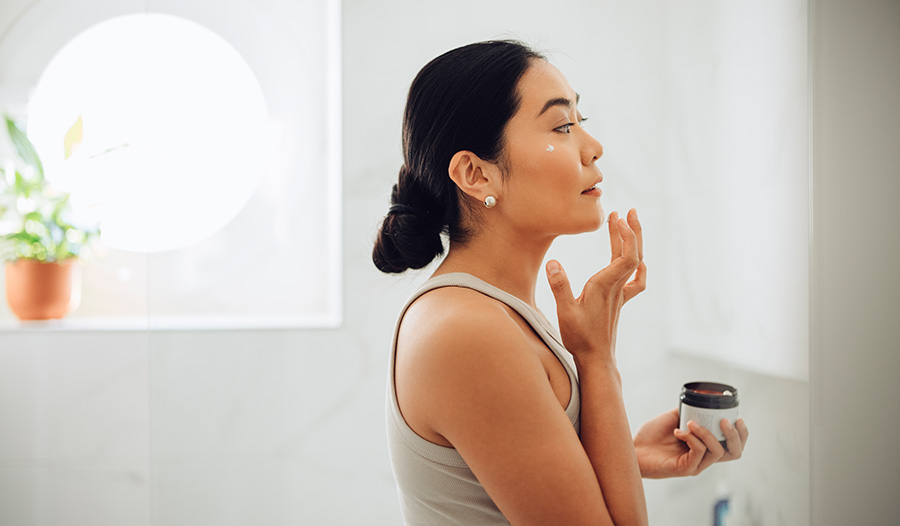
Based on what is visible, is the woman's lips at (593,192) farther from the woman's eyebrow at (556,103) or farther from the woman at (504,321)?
the woman's eyebrow at (556,103)

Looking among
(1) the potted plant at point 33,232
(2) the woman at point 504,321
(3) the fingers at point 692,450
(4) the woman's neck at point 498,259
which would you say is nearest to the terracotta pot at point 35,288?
(1) the potted plant at point 33,232

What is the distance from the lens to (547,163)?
2.36ft

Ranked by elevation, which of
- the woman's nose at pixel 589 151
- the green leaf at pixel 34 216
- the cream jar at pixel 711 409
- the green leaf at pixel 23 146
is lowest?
the cream jar at pixel 711 409

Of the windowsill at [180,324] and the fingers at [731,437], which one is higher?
the windowsill at [180,324]

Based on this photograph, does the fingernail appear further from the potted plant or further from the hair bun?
the potted plant

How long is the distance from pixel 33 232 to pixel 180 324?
15.5 inches

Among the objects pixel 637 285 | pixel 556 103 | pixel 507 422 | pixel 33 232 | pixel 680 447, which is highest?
pixel 556 103

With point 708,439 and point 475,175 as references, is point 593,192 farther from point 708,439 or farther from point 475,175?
point 708,439

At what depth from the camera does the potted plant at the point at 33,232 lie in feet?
4.25

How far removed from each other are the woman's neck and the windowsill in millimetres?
576

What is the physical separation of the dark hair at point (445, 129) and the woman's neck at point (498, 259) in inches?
0.9

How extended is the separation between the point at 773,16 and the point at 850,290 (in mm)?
526

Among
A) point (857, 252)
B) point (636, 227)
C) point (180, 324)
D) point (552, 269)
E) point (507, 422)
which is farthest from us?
point (180, 324)

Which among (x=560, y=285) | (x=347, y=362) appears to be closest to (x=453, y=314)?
(x=560, y=285)
